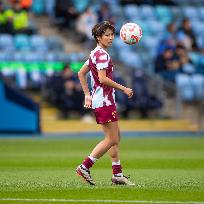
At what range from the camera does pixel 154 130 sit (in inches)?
1010

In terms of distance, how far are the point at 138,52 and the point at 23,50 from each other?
12.2 ft

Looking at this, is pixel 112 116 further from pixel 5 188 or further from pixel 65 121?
pixel 65 121

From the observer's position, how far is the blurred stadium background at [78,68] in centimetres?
2492

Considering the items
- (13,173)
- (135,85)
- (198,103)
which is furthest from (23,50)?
(13,173)

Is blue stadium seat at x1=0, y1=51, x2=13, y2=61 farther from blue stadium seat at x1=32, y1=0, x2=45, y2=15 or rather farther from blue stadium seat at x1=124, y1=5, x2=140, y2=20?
blue stadium seat at x1=124, y1=5, x2=140, y2=20

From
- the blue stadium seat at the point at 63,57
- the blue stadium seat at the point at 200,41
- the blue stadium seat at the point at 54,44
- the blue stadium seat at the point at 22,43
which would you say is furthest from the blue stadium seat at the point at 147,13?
the blue stadium seat at the point at 22,43

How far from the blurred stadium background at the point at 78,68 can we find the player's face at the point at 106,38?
1316 centimetres

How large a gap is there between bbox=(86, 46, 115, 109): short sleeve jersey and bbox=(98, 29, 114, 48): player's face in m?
0.07

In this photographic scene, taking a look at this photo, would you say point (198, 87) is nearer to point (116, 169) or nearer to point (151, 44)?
point (151, 44)

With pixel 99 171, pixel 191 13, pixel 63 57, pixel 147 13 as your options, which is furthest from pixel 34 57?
pixel 99 171

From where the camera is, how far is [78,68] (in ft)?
84.9

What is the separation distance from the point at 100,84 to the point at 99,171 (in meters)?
2.69

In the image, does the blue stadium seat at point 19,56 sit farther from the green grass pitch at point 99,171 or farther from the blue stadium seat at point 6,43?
the green grass pitch at point 99,171

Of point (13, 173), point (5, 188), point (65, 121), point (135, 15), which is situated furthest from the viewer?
point (135, 15)
